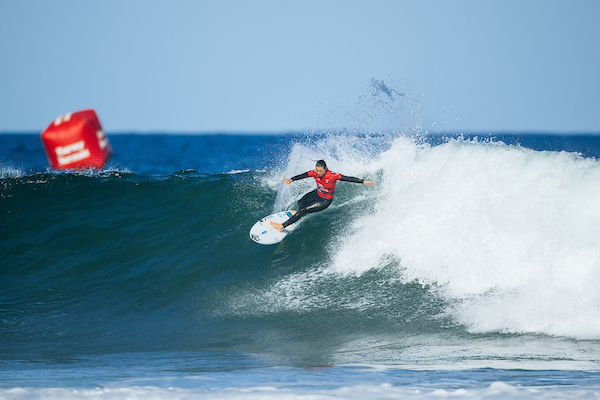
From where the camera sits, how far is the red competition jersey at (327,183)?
905cm

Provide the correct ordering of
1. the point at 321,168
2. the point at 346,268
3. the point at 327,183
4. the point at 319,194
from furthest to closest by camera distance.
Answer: the point at 319,194 < the point at 327,183 < the point at 321,168 < the point at 346,268

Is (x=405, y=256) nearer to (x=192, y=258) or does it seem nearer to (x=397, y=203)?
(x=397, y=203)

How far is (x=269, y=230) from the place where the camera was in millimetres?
9188

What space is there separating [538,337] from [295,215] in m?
4.72

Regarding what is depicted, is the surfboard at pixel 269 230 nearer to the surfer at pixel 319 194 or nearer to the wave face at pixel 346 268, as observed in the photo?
the surfer at pixel 319 194

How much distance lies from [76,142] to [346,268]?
Answer: 15.1 feet

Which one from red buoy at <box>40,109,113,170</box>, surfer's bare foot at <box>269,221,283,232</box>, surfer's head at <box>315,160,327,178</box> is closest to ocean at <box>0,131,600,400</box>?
surfer's bare foot at <box>269,221,283,232</box>

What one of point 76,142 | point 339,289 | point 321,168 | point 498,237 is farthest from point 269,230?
point 498,237

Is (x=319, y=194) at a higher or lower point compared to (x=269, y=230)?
higher

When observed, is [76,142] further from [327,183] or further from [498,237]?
[498,237]

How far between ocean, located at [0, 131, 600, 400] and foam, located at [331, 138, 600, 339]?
→ 0.02m

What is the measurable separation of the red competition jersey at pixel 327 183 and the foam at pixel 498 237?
0.84 metres

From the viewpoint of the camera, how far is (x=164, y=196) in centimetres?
1188

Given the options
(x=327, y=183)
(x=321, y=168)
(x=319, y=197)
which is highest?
(x=321, y=168)
